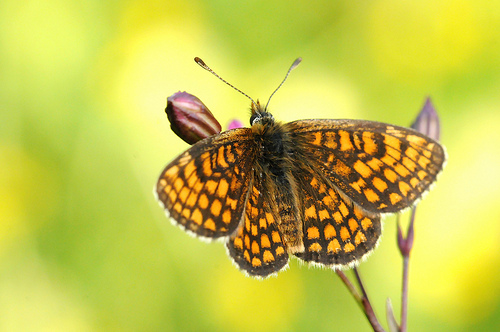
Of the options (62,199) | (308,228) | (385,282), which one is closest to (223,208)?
(308,228)

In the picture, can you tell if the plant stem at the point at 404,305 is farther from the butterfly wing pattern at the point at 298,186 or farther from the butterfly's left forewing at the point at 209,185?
the butterfly's left forewing at the point at 209,185

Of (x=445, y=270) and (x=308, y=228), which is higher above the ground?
(x=308, y=228)

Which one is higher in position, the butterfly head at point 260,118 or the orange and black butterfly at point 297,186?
the butterfly head at point 260,118

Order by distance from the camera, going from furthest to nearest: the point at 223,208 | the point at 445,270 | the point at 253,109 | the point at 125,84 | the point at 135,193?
the point at 125,84 → the point at 135,193 → the point at 445,270 → the point at 253,109 → the point at 223,208

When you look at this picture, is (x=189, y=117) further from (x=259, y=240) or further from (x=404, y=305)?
(x=404, y=305)

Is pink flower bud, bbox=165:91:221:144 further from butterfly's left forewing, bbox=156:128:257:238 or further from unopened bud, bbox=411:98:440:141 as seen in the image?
unopened bud, bbox=411:98:440:141

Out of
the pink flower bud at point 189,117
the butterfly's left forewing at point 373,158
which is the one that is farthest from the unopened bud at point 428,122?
the pink flower bud at point 189,117

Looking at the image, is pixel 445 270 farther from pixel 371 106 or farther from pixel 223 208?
pixel 223 208

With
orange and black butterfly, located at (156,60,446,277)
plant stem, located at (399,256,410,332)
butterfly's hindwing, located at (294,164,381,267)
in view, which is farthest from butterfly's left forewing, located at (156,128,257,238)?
plant stem, located at (399,256,410,332)
